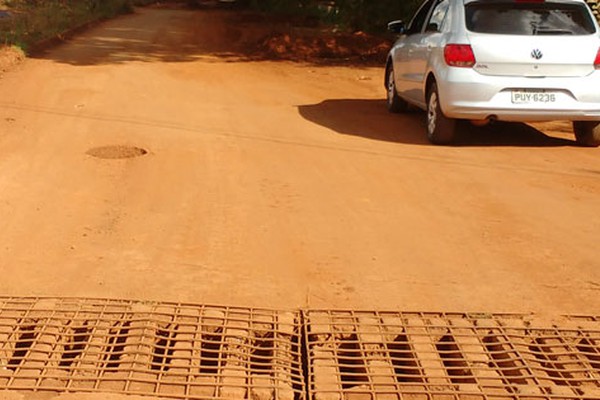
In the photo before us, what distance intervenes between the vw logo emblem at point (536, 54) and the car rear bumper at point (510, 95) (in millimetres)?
231

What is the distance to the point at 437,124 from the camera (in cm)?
1005

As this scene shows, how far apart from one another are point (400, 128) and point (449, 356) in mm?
6907

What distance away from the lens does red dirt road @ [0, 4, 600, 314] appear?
221 inches

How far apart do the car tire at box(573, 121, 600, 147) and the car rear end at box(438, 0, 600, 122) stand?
0.42 m

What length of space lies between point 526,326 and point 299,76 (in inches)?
481

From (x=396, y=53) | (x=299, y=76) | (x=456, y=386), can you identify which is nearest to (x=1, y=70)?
(x=299, y=76)

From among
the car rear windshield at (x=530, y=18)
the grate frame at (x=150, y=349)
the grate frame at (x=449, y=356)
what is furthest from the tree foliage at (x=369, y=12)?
the grate frame at (x=150, y=349)

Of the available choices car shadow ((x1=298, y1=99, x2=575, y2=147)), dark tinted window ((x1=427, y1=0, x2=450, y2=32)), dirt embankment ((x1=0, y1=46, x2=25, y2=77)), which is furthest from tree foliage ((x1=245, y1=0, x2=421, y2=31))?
dark tinted window ((x1=427, y1=0, x2=450, y2=32))

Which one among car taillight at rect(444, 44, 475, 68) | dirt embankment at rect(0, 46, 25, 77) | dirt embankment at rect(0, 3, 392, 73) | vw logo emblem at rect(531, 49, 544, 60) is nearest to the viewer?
vw logo emblem at rect(531, 49, 544, 60)

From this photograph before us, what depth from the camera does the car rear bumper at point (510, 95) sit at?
31.3ft

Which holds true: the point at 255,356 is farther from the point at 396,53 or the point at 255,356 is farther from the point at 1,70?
the point at 1,70

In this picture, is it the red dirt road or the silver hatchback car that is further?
the silver hatchback car

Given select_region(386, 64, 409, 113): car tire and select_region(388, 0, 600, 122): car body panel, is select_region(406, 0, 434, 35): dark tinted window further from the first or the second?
select_region(388, 0, 600, 122): car body panel

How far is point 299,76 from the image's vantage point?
1684 cm
